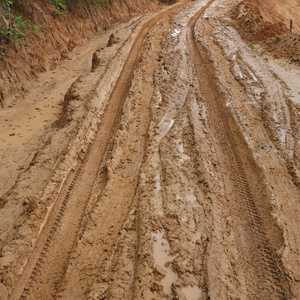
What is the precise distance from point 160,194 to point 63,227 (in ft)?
5.11

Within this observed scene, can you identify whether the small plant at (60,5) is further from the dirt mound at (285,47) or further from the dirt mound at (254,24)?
the dirt mound at (285,47)

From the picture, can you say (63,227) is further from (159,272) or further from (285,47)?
(285,47)

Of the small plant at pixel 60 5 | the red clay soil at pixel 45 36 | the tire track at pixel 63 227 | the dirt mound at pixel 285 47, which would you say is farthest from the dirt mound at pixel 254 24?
the tire track at pixel 63 227

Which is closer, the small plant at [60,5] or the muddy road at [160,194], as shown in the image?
the muddy road at [160,194]

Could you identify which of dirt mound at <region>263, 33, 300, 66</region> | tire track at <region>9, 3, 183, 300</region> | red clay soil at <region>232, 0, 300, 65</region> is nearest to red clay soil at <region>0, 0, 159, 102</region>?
tire track at <region>9, 3, 183, 300</region>

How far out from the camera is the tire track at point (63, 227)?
316cm

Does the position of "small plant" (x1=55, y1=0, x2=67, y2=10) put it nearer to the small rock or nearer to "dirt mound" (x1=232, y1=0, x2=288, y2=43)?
"dirt mound" (x1=232, y1=0, x2=288, y2=43)

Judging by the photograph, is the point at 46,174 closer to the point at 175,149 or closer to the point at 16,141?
the point at 16,141

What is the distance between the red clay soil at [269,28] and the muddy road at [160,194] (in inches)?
76.1

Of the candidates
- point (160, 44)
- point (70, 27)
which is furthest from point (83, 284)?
point (70, 27)

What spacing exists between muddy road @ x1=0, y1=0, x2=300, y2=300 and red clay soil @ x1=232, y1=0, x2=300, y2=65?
193 cm

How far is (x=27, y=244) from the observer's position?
338cm

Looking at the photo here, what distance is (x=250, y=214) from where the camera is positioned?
13.0 ft

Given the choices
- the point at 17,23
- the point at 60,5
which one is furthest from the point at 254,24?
the point at 17,23
